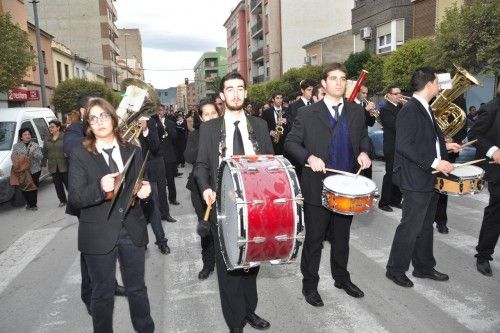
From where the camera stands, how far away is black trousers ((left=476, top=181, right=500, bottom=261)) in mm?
4555

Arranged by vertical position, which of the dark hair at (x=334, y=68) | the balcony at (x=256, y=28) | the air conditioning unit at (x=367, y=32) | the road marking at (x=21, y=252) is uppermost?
the balcony at (x=256, y=28)

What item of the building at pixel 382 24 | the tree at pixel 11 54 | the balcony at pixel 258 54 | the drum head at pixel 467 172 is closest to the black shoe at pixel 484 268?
the drum head at pixel 467 172

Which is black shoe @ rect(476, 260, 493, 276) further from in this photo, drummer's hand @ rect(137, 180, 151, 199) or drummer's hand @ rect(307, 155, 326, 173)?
drummer's hand @ rect(137, 180, 151, 199)

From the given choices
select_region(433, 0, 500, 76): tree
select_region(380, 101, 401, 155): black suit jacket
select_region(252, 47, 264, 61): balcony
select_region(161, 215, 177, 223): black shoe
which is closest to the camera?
select_region(380, 101, 401, 155): black suit jacket

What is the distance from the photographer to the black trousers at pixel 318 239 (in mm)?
4020

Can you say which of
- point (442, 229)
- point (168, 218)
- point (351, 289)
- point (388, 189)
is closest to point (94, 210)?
point (351, 289)

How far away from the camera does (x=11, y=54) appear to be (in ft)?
46.7

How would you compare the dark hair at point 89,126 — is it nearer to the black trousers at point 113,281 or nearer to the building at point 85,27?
the black trousers at point 113,281

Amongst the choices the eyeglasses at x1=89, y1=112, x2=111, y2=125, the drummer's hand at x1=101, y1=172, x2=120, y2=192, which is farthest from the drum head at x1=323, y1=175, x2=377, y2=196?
the eyeglasses at x1=89, y1=112, x2=111, y2=125

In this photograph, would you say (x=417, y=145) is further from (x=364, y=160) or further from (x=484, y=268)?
(x=484, y=268)

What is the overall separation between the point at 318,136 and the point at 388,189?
3980mm

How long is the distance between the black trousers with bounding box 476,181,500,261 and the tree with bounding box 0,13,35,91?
14.5 meters

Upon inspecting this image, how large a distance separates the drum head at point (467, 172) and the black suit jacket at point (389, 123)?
2.56 m

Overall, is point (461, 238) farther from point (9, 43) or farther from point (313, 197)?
point (9, 43)
